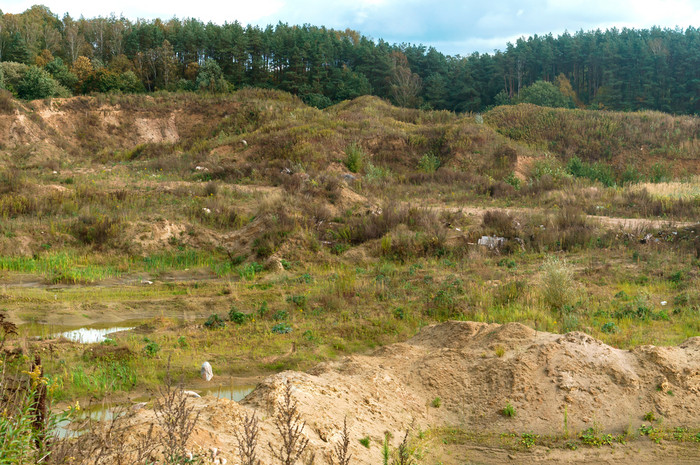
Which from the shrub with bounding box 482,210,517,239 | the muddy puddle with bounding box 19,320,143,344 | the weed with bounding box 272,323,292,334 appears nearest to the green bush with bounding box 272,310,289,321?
the weed with bounding box 272,323,292,334

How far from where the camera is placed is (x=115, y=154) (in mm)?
35438

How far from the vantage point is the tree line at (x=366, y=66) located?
176 feet

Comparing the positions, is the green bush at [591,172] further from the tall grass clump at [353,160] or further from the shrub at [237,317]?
the shrub at [237,317]

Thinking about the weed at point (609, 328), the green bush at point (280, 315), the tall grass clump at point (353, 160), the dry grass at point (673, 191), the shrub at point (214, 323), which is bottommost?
the weed at point (609, 328)

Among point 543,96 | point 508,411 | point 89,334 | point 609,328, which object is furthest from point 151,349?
point 543,96

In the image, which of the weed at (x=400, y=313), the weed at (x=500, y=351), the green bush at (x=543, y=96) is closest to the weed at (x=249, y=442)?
the weed at (x=500, y=351)

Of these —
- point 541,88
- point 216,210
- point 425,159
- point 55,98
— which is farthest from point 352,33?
point 216,210

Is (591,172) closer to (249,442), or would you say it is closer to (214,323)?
(214,323)

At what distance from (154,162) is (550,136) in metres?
22.7

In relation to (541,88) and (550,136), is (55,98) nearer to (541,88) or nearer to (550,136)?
(550,136)

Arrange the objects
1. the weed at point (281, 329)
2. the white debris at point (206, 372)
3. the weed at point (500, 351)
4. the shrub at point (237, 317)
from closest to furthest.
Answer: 1. the weed at point (500, 351)
2. the white debris at point (206, 372)
3. the weed at point (281, 329)
4. the shrub at point (237, 317)

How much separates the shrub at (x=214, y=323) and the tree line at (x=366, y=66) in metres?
42.7

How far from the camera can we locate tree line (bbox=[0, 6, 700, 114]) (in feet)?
176

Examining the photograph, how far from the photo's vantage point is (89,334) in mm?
10008
